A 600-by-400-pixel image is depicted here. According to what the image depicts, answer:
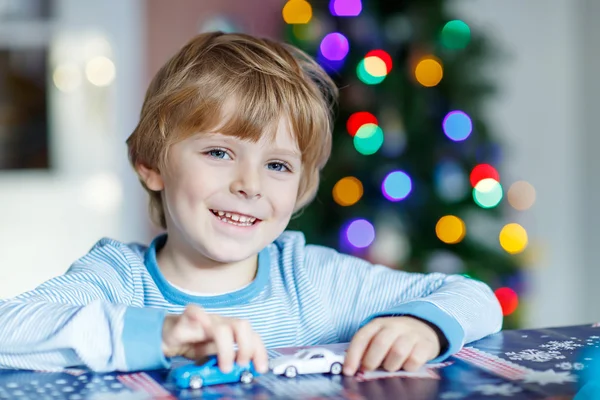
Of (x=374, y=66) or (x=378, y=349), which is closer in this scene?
(x=378, y=349)

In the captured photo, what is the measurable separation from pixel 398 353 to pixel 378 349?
2 centimetres

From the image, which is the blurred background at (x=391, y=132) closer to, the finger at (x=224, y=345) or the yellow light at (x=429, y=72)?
the yellow light at (x=429, y=72)

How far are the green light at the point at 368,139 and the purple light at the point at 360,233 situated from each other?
228mm

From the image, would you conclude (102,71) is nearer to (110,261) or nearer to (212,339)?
(110,261)

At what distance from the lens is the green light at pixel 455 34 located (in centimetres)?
260

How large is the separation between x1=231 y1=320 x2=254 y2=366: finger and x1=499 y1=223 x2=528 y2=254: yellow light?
7.04ft

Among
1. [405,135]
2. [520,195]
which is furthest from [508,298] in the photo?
[405,135]

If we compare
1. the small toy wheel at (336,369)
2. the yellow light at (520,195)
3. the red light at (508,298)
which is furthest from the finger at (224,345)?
the yellow light at (520,195)

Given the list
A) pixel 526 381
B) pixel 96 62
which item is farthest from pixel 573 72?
pixel 526 381

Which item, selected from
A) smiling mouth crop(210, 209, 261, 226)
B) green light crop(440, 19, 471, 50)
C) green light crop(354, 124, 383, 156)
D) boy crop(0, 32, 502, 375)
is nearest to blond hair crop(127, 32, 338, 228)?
boy crop(0, 32, 502, 375)

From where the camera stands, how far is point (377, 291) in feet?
3.93

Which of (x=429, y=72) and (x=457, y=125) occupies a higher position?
(x=429, y=72)

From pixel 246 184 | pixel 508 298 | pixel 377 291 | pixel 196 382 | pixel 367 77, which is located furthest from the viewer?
pixel 508 298

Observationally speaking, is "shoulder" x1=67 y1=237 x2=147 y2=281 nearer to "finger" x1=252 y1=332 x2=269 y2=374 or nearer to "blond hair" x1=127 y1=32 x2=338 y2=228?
"blond hair" x1=127 y1=32 x2=338 y2=228
